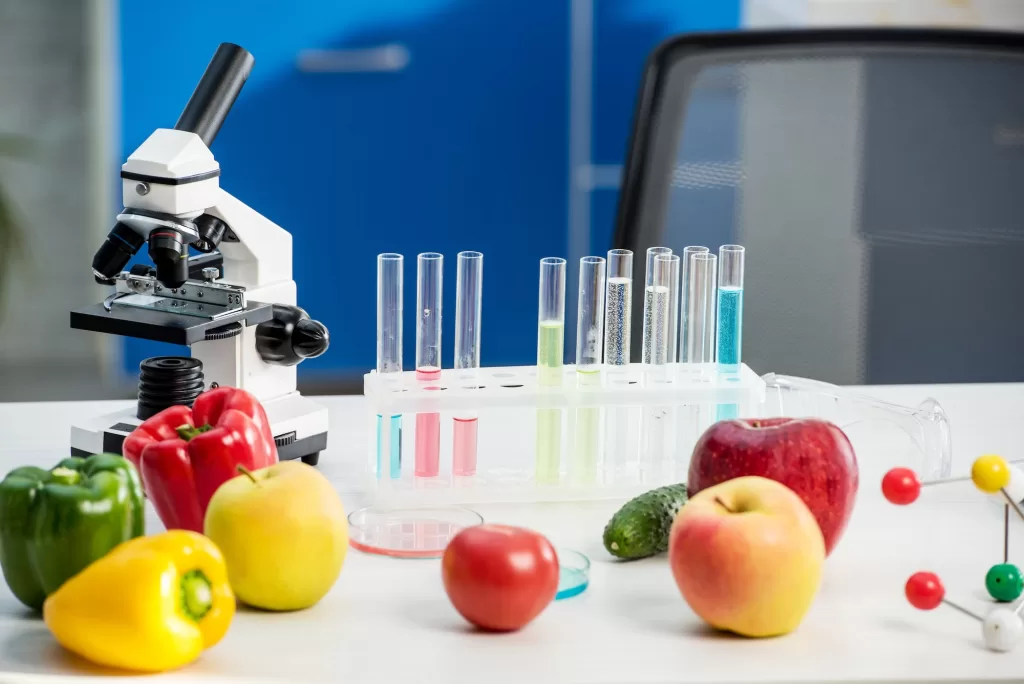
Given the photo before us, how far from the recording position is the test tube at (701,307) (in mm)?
1438

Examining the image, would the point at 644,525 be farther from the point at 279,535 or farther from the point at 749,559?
the point at 279,535

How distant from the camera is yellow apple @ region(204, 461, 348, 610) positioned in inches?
43.5

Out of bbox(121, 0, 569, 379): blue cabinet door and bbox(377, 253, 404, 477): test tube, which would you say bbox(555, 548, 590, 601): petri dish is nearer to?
bbox(377, 253, 404, 477): test tube

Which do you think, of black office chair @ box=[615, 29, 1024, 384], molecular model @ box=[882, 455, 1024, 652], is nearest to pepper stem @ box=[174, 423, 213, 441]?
molecular model @ box=[882, 455, 1024, 652]

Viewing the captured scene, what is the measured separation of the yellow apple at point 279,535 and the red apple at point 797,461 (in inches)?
13.5

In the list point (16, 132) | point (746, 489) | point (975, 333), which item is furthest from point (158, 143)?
point (16, 132)

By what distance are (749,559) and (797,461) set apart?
182 millimetres

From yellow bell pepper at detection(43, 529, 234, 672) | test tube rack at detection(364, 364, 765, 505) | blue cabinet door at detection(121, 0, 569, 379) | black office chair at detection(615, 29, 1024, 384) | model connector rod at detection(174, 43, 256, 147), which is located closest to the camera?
yellow bell pepper at detection(43, 529, 234, 672)

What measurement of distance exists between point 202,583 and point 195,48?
96.2 inches

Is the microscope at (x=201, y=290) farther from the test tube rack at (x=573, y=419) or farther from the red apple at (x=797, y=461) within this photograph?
the red apple at (x=797, y=461)

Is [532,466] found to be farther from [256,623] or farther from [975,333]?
[975,333]

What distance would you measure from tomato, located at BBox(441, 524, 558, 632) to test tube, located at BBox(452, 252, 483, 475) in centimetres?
30

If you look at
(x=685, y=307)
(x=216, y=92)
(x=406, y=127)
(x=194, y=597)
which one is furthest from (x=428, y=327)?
(x=406, y=127)

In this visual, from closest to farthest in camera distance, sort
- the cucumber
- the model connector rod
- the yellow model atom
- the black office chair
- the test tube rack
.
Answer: the yellow model atom → the cucumber → the test tube rack → the model connector rod → the black office chair
